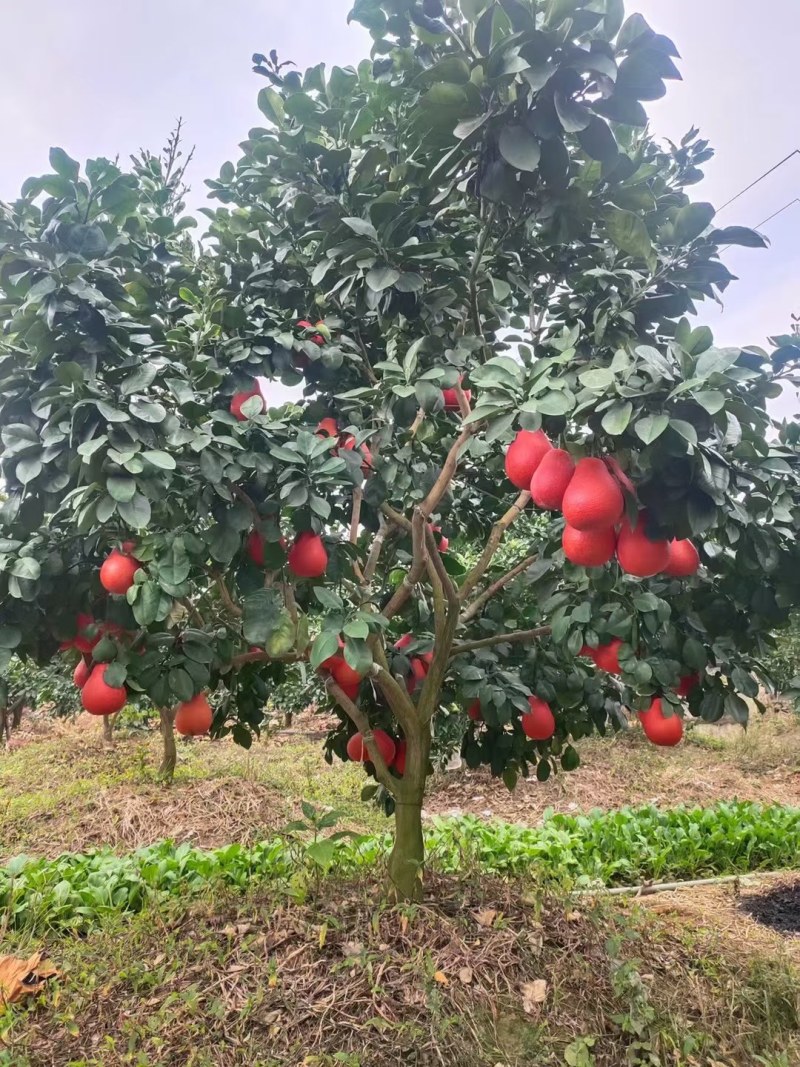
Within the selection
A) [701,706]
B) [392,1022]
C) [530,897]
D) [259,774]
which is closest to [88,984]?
[392,1022]

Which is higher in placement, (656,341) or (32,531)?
Answer: (656,341)

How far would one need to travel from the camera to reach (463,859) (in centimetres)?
260

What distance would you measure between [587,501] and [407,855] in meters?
1.52

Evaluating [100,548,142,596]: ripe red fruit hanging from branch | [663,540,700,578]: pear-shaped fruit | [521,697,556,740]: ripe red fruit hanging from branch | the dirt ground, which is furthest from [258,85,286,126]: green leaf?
the dirt ground

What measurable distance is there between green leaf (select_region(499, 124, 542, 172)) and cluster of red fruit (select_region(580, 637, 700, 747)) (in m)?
1.36

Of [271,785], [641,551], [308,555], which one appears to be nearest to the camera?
[641,551]

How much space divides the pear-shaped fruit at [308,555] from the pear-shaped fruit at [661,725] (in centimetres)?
122

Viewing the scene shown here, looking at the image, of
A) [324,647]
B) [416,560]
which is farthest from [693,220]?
[324,647]

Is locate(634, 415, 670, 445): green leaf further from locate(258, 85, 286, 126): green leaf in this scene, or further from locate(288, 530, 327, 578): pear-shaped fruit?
locate(258, 85, 286, 126): green leaf

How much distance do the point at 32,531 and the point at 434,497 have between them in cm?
111

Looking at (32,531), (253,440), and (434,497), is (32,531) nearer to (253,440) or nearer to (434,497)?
(253,440)

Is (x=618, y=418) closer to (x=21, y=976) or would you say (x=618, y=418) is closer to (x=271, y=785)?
(x=21, y=976)

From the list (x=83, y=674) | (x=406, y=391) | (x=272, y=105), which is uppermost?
(x=272, y=105)

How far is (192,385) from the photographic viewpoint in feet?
6.15
